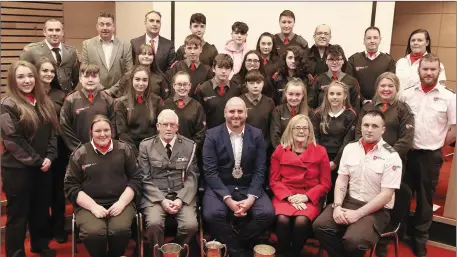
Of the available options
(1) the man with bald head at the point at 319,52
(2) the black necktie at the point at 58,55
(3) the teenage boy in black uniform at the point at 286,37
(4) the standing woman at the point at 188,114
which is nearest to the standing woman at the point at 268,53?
(3) the teenage boy in black uniform at the point at 286,37

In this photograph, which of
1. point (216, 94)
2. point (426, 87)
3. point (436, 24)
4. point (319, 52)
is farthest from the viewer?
point (436, 24)

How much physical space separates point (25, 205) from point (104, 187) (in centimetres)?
64

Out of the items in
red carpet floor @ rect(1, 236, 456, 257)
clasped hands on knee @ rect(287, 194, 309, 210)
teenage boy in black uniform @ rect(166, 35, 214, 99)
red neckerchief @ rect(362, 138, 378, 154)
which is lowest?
red carpet floor @ rect(1, 236, 456, 257)

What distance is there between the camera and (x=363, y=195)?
3273 millimetres

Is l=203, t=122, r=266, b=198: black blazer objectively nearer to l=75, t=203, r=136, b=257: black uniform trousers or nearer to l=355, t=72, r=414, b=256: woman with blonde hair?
l=75, t=203, r=136, b=257: black uniform trousers

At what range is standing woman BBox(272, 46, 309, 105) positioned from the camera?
4262 mm

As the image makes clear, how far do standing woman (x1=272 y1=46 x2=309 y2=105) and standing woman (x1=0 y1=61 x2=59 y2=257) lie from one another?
2.20m

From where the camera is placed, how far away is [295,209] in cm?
337

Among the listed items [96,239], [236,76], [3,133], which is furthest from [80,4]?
[96,239]

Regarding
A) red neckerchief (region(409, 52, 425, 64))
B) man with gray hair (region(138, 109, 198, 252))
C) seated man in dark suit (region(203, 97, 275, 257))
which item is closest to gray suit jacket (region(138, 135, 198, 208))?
man with gray hair (region(138, 109, 198, 252))

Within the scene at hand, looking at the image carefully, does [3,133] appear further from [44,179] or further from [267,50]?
[267,50]

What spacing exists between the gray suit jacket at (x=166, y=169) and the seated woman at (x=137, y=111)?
0.29m

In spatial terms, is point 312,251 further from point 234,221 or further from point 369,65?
point 369,65

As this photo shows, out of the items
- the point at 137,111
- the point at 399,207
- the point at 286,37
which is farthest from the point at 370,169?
the point at 286,37
